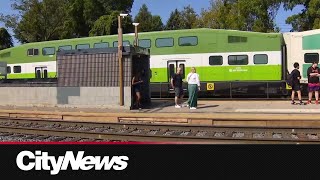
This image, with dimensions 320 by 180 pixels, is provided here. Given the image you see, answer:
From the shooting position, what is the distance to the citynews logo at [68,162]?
412 centimetres

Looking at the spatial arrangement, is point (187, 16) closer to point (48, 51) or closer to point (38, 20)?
point (38, 20)

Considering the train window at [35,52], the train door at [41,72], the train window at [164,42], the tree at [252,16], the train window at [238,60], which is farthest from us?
the tree at [252,16]

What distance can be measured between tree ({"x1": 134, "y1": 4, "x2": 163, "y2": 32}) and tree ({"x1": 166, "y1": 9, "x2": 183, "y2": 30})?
351 centimetres

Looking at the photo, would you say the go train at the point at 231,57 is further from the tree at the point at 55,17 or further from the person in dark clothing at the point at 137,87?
the tree at the point at 55,17

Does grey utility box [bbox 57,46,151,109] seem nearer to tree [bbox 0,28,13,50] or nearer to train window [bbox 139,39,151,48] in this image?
train window [bbox 139,39,151,48]

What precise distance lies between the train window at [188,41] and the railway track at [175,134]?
9.34m

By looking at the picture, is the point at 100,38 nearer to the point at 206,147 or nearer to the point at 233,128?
the point at 233,128

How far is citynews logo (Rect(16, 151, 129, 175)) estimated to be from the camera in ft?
13.5

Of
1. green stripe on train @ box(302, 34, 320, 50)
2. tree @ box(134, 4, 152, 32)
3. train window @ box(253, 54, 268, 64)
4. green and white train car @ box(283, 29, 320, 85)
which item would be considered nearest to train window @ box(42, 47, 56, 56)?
train window @ box(253, 54, 268, 64)

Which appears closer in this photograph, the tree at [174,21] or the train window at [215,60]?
the train window at [215,60]

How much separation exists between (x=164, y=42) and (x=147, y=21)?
58.3 m

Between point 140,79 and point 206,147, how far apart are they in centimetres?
1190

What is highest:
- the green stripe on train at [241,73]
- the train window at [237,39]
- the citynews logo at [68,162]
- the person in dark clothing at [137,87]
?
the train window at [237,39]

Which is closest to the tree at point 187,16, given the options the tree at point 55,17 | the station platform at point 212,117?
the tree at point 55,17
